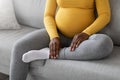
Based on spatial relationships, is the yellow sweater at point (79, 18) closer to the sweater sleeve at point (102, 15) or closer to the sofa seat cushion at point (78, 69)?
the sweater sleeve at point (102, 15)

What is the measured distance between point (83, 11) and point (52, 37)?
0.29 metres

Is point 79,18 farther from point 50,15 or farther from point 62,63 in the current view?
point 62,63

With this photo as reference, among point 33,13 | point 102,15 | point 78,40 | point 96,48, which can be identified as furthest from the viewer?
point 33,13

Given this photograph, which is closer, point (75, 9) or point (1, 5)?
Result: point (75, 9)

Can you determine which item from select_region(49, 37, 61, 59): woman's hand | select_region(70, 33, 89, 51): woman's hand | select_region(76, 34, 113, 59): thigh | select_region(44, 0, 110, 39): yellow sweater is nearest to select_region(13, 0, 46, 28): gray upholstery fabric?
select_region(44, 0, 110, 39): yellow sweater

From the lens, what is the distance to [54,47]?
168cm

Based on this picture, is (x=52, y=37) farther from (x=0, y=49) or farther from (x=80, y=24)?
(x=0, y=49)

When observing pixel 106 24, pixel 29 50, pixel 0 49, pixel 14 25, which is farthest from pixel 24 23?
pixel 106 24

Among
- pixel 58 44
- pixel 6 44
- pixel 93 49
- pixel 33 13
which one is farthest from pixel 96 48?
pixel 33 13

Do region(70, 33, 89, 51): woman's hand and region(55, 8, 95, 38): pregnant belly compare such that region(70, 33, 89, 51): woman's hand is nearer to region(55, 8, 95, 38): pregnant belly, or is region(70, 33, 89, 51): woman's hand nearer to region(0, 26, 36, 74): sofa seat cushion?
region(55, 8, 95, 38): pregnant belly

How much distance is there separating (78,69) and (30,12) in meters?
0.90

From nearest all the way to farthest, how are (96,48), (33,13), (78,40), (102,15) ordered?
(96,48) → (78,40) → (102,15) → (33,13)

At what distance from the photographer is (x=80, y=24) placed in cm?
180

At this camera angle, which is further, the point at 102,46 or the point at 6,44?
the point at 6,44
